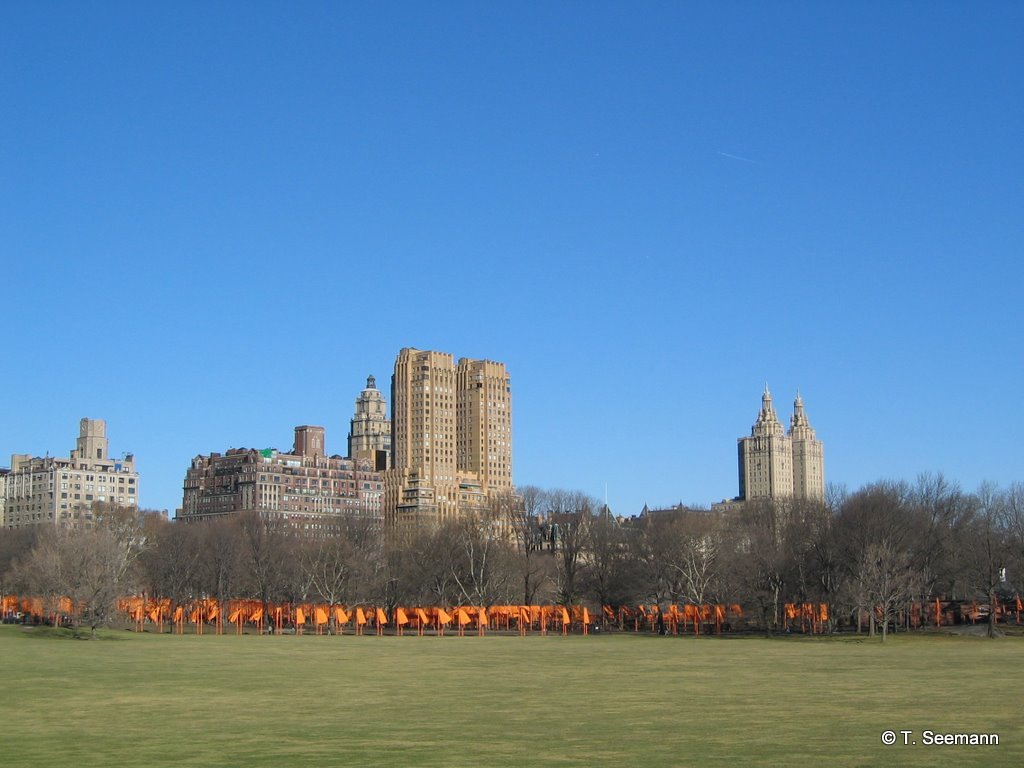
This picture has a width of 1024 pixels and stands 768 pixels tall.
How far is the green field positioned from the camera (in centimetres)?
3072

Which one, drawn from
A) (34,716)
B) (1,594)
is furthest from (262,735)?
(1,594)

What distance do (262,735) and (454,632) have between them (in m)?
107

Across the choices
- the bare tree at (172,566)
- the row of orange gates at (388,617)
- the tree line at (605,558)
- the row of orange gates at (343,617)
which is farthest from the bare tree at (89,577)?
the bare tree at (172,566)

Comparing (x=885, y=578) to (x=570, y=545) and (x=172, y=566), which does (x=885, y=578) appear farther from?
(x=172, y=566)

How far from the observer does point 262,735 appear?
34.8m

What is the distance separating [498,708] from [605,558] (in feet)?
383

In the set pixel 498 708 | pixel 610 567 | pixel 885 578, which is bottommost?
pixel 498 708

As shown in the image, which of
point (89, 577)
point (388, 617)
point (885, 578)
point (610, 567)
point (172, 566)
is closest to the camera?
point (89, 577)

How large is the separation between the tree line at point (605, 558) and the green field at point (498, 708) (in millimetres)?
45248

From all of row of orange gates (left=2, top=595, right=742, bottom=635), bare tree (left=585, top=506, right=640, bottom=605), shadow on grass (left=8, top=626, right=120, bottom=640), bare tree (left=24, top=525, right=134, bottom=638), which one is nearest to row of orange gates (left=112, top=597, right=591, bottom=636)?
row of orange gates (left=2, top=595, right=742, bottom=635)

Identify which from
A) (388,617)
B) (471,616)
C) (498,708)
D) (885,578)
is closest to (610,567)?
(471,616)

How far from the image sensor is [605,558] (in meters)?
158

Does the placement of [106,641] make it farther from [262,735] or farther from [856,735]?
[856,735]

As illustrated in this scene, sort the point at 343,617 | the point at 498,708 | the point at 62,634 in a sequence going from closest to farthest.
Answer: the point at 498,708 < the point at 62,634 < the point at 343,617
